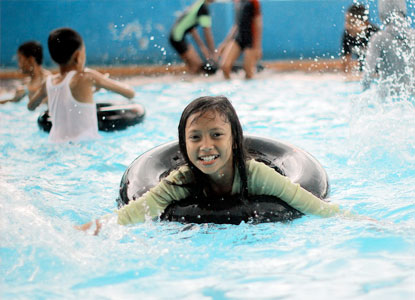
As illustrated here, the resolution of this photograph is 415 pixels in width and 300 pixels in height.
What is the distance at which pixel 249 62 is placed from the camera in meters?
8.47

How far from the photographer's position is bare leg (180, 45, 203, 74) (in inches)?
363

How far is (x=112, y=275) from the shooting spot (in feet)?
8.02

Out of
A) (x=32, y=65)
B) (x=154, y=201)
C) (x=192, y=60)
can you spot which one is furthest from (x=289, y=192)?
(x=192, y=60)

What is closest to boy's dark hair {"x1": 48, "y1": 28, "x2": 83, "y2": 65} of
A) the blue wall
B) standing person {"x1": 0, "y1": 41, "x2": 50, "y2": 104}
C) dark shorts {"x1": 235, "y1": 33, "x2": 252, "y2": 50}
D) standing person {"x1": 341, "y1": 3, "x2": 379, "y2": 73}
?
standing person {"x1": 0, "y1": 41, "x2": 50, "y2": 104}

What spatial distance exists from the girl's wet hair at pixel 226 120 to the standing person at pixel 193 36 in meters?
6.36

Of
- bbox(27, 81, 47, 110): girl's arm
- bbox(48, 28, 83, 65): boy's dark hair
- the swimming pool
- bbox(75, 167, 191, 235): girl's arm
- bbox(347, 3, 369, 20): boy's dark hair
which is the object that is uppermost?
bbox(347, 3, 369, 20): boy's dark hair

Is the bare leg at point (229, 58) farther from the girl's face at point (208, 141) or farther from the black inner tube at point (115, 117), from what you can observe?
the girl's face at point (208, 141)

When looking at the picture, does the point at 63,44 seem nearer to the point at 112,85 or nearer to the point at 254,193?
the point at 112,85

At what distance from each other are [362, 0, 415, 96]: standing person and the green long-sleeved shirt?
9.51 ft

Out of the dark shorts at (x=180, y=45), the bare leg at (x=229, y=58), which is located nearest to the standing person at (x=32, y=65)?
the bare leg at (x=229, y=58)

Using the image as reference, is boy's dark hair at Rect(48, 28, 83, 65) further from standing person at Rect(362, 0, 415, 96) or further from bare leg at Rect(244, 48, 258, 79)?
bare leg at Rect(244, 48, 258, 79)

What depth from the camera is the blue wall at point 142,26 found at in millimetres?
9781

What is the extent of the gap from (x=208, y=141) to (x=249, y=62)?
5.99 metres

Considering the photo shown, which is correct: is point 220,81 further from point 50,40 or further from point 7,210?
point 7,210
